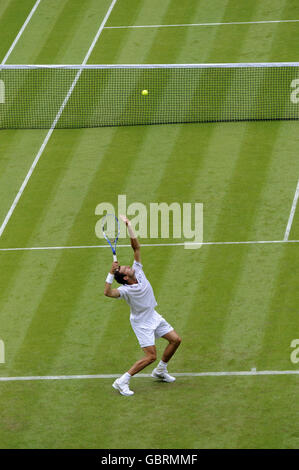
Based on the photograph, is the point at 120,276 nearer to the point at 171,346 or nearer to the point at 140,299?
the point at 140,299

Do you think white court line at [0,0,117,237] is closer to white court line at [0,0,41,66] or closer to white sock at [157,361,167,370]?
white court line at [0,0,41,66]

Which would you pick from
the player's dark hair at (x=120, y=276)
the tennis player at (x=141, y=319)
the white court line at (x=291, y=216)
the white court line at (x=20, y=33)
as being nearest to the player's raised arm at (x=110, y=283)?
the tennis player at (x=141, y=319)

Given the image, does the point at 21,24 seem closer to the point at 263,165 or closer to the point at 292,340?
the point at 263,165

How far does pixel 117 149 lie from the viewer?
2486 cm

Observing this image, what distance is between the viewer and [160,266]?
62.8 feet

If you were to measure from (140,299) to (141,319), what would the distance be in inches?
13.1

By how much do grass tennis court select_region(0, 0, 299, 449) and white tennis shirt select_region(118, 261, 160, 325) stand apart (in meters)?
1.13

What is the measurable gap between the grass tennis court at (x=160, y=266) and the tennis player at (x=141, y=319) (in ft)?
1.26

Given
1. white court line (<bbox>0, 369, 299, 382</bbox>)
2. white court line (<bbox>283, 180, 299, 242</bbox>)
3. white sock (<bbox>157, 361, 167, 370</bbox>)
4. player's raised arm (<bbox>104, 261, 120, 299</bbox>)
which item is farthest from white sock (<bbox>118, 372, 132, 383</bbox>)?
white court line (<bbox>283, 180, 299, 242</bbox>)

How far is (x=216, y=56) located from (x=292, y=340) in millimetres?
15389

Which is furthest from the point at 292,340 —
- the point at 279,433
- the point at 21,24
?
the point at 21,24

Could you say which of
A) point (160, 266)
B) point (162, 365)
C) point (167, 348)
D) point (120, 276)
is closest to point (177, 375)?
point (162, 365)

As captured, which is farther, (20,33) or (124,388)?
(20,33)

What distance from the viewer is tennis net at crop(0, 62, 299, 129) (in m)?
→ 26.5
